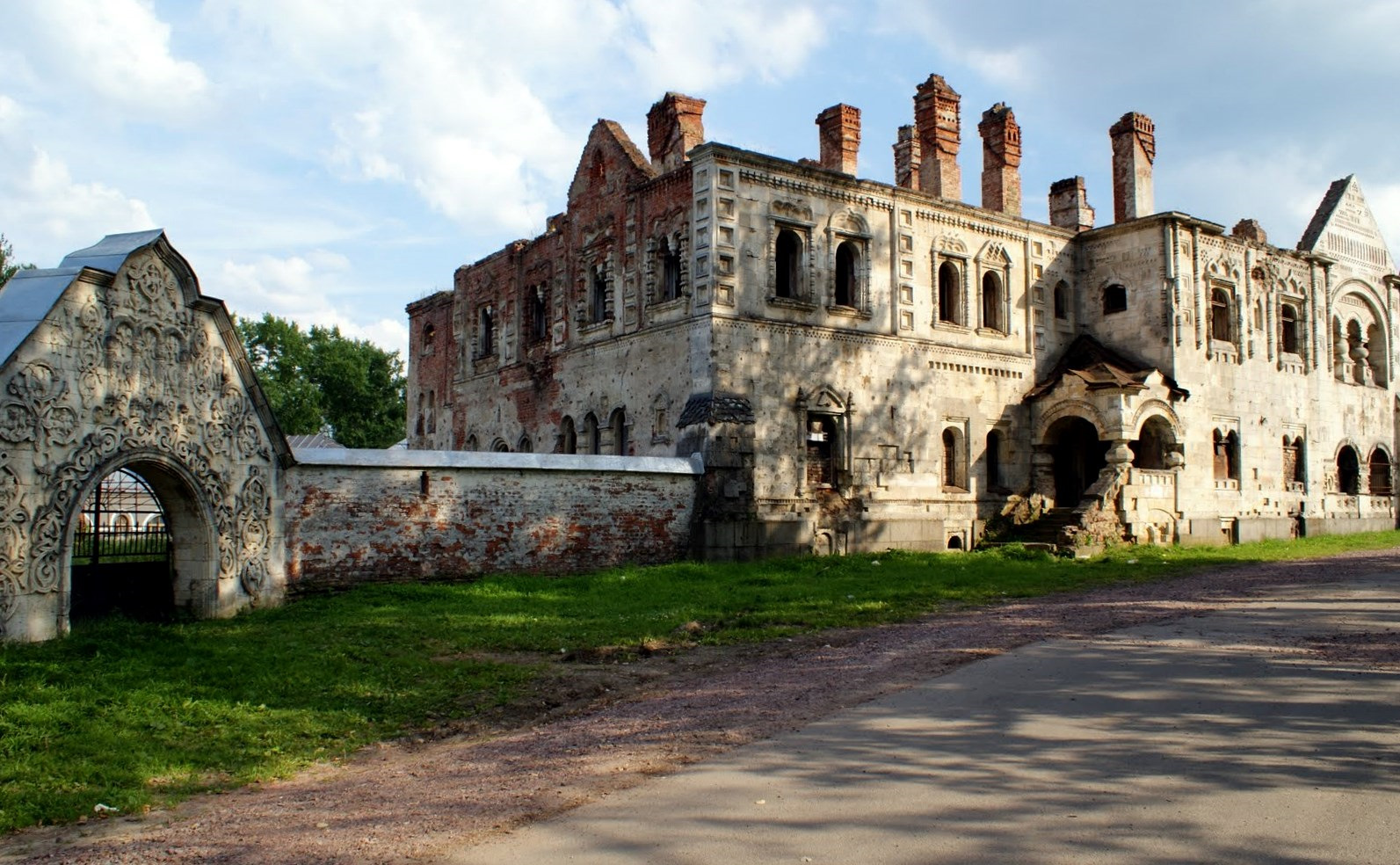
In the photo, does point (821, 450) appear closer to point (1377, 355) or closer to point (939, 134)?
point (939, 134)

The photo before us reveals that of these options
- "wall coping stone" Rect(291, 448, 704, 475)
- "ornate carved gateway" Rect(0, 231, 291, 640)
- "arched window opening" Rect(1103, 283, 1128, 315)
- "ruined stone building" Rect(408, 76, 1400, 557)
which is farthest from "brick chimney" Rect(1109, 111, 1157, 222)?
"ornate carved gateway" Rect(0, 231, 291, 640)

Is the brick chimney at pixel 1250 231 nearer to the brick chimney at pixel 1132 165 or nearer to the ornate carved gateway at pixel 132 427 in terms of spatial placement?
the brick chimney at pixel 1132 165

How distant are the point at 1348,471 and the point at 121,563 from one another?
105 feet

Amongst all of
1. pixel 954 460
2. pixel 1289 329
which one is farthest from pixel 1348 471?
pixel 954 460

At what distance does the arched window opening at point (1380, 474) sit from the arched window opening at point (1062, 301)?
1212 cm

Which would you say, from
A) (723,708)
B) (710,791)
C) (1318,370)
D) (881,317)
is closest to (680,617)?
(723,708)

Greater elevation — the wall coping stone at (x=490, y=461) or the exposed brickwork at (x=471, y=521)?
the wall coping stone at (x=490, y=461)

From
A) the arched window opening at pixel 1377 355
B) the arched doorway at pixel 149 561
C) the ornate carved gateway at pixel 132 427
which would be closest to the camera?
the ornate carved gateway at pixel 132 427

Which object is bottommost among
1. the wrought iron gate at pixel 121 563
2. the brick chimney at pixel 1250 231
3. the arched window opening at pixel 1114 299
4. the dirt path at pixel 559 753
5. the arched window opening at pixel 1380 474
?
the dirt path at pixel 559 753

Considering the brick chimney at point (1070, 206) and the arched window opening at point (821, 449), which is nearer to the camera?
the arched window opening at point (821, 449)

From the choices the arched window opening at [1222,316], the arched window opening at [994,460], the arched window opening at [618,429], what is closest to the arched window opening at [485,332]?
the arched window opening at [618,429]

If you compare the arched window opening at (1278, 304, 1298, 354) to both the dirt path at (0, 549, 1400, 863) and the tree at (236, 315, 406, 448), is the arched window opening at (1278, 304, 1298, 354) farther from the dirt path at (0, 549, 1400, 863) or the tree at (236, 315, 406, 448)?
the tree at (236, 315, 406, 448)

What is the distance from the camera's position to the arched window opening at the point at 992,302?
1046 inches

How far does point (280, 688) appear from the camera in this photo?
33.8 ft
